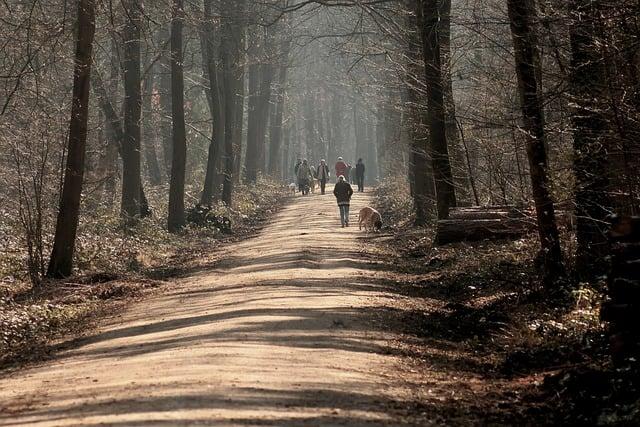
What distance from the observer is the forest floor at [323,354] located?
25.4ft

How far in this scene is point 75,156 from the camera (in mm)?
18938

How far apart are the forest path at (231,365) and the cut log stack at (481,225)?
12.9ft

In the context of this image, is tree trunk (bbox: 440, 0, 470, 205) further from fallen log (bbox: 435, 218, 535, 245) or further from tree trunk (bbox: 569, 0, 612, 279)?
tree trunk (bbox: 569, 0, 612, 279)

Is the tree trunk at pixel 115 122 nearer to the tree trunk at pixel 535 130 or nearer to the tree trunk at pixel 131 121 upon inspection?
the tree trunk at pixel 131 121

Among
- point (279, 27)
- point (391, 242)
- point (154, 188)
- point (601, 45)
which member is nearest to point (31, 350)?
point (601, 45)

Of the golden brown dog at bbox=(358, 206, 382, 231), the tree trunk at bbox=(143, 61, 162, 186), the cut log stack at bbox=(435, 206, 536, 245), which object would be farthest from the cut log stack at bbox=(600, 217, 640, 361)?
the tree trunk at bbox=(143, 61, 162, 186)

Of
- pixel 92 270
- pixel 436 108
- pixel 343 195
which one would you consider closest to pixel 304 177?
pixel 343 195

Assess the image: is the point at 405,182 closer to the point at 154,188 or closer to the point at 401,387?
the point at 154,188

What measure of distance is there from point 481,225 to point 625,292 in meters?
11.9

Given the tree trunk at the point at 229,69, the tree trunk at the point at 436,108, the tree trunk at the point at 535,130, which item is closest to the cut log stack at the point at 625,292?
the tree trunk at the point at 535,130

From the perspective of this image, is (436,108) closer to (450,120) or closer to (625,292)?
(450,120)

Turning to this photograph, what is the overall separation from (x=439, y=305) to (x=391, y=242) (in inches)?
451

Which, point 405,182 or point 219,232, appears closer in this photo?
point 219,232

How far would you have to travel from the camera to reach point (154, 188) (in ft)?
148
